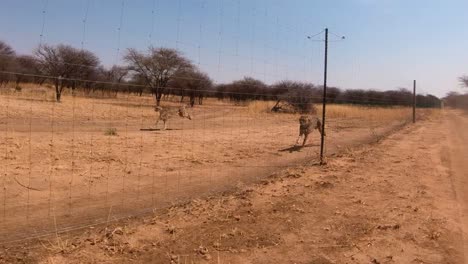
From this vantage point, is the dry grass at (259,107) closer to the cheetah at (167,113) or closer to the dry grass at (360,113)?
the dry grass at (360,113)

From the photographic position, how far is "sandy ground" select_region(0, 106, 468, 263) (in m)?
5.27

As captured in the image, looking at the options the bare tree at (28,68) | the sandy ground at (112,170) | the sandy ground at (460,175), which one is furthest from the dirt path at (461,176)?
the bare tree at (28,68)

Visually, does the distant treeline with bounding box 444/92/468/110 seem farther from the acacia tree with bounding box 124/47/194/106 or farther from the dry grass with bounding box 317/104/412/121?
the acacia tree with bounding box 124/47/194/106

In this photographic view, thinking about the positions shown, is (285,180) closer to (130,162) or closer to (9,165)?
(130,162)

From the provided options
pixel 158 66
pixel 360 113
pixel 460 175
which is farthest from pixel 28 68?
pixel 460 175

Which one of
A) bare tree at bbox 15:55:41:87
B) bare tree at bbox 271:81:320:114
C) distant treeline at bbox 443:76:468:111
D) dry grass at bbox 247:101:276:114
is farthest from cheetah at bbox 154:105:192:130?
distant treeline at bbox 443:76:468:111

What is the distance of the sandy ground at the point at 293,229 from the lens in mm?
5273

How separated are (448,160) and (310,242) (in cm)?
946

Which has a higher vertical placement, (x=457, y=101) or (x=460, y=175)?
(x=457, y=101)

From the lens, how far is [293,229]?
6.37 m

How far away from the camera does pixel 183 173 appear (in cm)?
1027

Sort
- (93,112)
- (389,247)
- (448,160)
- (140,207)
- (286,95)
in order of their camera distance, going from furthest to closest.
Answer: (286,95), (93,112), (448,160), (140,207), (389,247)

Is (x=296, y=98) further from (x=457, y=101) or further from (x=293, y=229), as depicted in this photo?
(x=457, y=101)

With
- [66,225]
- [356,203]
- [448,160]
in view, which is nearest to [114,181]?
[66,225]
